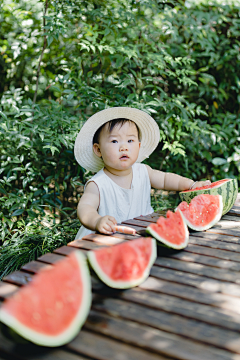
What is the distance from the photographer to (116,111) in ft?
8.77

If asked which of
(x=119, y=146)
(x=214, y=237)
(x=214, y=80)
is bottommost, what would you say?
(x=214, y=237)

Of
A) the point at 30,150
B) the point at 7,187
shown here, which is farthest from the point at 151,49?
the point at 7,187

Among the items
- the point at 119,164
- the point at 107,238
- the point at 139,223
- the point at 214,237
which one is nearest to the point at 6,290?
the point at 107,238

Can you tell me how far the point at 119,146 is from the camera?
104 inches

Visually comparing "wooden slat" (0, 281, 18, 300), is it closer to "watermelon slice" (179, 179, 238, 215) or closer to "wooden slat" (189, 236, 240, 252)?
"wooden slat" (189, 236, 240, 252)

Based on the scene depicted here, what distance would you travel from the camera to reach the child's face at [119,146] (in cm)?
263

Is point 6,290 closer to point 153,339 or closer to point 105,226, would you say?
point 153,339

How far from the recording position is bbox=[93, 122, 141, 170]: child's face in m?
2.63

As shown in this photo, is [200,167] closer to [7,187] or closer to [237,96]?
[237,96]

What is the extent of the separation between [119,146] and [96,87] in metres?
1.34

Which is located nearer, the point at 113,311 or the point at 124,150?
the point at 113,311

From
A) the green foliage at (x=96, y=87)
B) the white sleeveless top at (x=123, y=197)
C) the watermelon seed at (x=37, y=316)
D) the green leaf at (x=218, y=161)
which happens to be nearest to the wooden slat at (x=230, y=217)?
the white sleeveless top at (x=123, y=197)

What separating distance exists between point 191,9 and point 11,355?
16.2 ft

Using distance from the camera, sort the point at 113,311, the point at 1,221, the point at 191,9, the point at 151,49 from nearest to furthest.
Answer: the point at 113,311, the point at 1,221, the point at 151,49, the point at 191,9
